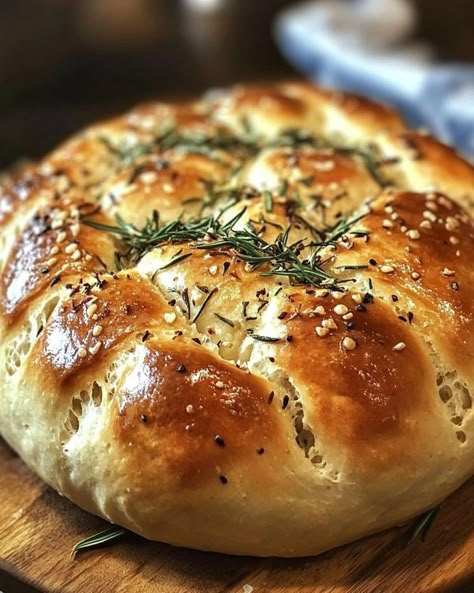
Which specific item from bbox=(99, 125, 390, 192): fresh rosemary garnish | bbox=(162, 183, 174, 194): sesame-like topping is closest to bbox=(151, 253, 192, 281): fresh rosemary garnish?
bbox=(162, 183, 174, 194): sesame-like topping

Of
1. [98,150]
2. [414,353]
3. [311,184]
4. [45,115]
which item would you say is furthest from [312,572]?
[45,115]

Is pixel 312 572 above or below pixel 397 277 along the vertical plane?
below


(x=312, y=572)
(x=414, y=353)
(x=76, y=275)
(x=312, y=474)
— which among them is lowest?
(x=312, y=572)

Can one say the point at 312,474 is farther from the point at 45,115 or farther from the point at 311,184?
the point at 45,115

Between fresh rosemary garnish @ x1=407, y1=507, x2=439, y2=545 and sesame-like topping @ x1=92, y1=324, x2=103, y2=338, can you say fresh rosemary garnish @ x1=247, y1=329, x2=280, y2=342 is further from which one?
fresh rosemary garnish @ x1=407, y1=507, x2=439, y2=545

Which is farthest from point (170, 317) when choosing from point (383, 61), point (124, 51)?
point (124, 51)

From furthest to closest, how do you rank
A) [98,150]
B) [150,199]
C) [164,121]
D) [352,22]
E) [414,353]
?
[352,22]
[164,121]
[98,150]
[150,199]
[414,353]
